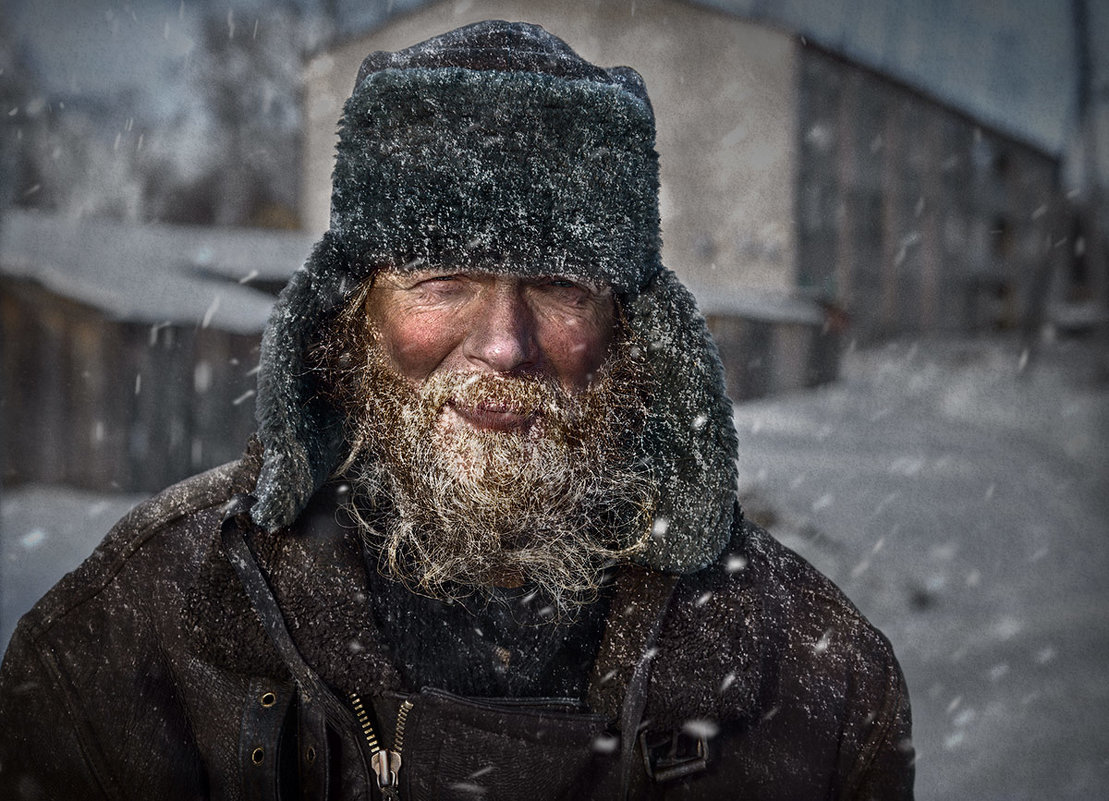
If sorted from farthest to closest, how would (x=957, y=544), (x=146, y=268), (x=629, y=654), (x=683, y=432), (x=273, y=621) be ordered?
(x=957, y=544), (x=146, y=268), (x=683, y=432), (x=629, y=654), (x=273, y=621)

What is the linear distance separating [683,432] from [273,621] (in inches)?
40.9

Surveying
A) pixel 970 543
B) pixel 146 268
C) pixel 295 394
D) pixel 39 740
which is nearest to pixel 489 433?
pixel 295 394

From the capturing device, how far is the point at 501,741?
137 centimetres

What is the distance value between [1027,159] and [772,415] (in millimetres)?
10743

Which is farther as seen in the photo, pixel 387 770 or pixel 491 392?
pixel 491 392

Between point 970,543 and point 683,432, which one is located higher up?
point 683,432

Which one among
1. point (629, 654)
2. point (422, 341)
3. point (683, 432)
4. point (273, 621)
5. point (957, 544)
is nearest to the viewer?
point (273, 621)

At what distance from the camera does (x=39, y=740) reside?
1.54 m

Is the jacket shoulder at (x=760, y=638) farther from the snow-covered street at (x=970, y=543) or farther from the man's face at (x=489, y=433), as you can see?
the snow-covered street at (x=970, y=543)

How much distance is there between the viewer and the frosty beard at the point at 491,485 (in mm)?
1618

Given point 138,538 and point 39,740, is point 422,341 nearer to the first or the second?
point 138,538

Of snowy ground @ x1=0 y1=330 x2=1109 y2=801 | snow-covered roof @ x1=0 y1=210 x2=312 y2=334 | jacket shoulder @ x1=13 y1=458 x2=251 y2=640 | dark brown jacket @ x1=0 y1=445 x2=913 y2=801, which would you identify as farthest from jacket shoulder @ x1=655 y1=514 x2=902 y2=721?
snow-covered roof @ x1=0 y1=210 x2=312 y2=334


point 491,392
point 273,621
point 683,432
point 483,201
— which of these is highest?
point 483,201

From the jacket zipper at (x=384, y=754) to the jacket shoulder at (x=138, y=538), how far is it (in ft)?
1.80
